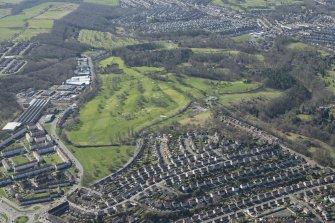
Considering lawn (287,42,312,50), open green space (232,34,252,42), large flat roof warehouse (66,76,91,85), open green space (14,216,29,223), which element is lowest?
large flat roof warehouse (66,76,91,85)

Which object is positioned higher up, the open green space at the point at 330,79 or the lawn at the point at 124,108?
the open green space at the point at 330,79

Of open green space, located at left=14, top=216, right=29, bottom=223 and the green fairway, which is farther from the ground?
open green space, located at left=14, top=216, right=29, bottom=223

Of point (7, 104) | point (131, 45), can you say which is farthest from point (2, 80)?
point (131, 45)

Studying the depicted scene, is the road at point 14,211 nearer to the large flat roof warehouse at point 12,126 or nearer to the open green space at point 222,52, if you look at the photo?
the large flat roof warehouse at point 12,126

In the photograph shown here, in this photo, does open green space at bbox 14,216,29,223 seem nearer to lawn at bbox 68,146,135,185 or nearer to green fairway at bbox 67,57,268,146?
lawn at bbox 68,146,135,185

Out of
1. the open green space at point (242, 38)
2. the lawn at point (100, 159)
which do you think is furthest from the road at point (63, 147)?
the open green space at point (242, 38)

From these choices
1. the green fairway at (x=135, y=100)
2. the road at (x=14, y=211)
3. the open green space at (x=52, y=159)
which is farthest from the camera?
the green fairway at (x=135, y=100)

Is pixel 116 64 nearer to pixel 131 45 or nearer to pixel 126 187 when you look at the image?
pixel 131 45

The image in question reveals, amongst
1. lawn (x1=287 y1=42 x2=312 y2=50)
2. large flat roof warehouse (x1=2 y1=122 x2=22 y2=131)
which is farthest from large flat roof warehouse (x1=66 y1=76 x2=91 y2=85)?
lawn (x1=287 y1=42 x2=312 y2=50)
